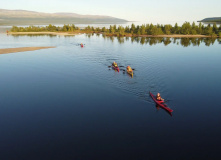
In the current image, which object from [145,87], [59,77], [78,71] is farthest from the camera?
[78,71]

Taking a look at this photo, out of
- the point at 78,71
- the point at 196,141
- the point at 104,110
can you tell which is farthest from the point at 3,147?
the point at 78,71

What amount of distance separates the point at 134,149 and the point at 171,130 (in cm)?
937

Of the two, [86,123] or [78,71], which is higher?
[78,71]

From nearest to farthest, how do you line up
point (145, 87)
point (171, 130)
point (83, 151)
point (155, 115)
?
point (83, 151)
point (171, 130)
point (155, 115)
point (145, 87)

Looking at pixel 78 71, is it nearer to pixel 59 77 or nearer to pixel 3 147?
pixel 59 77

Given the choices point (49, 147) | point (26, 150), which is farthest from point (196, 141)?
point (26, 150)

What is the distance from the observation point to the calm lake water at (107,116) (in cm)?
2997

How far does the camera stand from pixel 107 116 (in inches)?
1571

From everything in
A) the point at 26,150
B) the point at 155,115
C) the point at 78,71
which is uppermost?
the point at 78,71

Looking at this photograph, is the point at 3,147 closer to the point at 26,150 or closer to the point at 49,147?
the point at 26,150

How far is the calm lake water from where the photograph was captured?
30.0 meters

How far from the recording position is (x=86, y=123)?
3709 centimetres

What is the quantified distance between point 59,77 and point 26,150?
39.2 metres

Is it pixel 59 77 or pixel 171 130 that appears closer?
pixel 171 130
